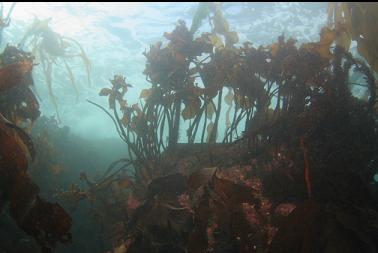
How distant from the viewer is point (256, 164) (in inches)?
168

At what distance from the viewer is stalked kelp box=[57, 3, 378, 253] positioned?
2.29 m

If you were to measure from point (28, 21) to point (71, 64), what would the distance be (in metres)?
6.32

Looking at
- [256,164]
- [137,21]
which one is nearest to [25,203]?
[256,164]

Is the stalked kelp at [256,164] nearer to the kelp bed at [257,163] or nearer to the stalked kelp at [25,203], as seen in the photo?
the kelp bed at [257,163]

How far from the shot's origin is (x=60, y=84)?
2750cm

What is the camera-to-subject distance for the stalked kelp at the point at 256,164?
2.29 meters

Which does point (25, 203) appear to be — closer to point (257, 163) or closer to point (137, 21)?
point (257, 163)

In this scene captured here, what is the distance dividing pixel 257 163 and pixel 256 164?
0.02 meters

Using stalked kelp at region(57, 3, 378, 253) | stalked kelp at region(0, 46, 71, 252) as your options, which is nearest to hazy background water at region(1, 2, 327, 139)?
stalked kelp at region(57, 3, 378, 253)

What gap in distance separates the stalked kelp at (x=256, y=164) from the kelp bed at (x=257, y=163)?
12 millimetres

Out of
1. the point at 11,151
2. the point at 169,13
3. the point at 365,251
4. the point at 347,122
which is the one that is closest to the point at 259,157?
the point at 347,122

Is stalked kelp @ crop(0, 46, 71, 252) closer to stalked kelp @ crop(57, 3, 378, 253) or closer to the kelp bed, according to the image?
the kelp bed

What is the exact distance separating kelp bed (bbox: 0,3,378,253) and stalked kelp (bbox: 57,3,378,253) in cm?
1

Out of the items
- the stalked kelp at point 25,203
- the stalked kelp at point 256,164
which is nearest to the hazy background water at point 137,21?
the stalked kelp at point 256,164
